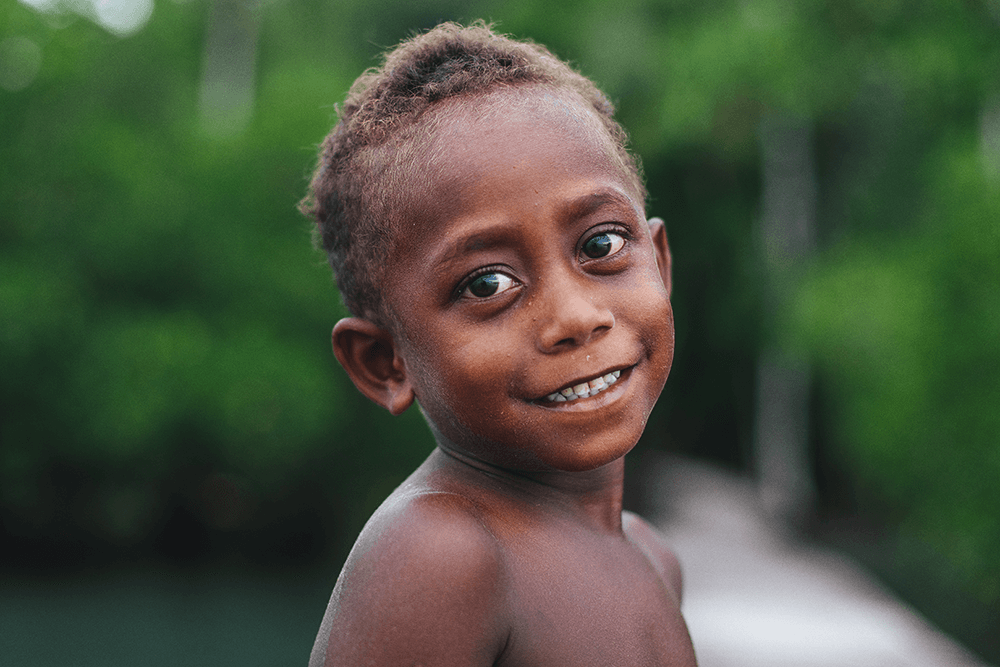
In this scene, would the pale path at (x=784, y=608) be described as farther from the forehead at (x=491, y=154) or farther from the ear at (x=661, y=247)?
the forehead at (x=491, y=154)

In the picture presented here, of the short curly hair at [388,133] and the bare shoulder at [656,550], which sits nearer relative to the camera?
the short curly hair at [388,133]

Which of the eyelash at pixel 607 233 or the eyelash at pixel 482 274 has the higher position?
the eyelash at pixel 607 233

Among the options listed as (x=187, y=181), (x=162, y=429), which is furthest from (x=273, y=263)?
(x=162, y=429)

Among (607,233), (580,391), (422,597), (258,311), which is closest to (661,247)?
(607,233)

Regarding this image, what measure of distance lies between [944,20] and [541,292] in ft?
43.1

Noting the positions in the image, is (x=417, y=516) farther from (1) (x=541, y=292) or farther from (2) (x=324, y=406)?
(2) (x=324, y=406)

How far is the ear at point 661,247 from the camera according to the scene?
1902 mm

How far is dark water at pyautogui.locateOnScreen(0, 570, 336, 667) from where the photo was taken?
33.8 feet

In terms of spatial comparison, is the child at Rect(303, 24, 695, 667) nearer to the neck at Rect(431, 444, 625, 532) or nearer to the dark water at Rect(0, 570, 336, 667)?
the neck at Rect(431, 444, 625, 532)

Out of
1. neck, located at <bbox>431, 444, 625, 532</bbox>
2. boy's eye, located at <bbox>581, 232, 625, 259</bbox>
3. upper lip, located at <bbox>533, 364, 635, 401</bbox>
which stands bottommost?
neck, located at <bbox>431, 444, 625, 532</bbox>

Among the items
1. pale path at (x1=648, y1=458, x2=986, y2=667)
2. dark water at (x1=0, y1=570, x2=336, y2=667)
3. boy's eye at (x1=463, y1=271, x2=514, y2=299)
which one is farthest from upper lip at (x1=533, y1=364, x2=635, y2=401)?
dark water at (x1=0, y1=570, x2=336, y2=667)

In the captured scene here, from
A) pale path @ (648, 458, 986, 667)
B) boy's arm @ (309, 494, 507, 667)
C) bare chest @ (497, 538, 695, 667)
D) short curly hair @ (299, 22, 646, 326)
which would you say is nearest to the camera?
boy's arm @ (309, 494, 507, 667)

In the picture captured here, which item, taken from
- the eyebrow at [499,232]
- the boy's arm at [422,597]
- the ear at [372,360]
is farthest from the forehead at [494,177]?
the boy's arm at [422,597]

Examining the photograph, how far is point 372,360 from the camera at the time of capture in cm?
172
